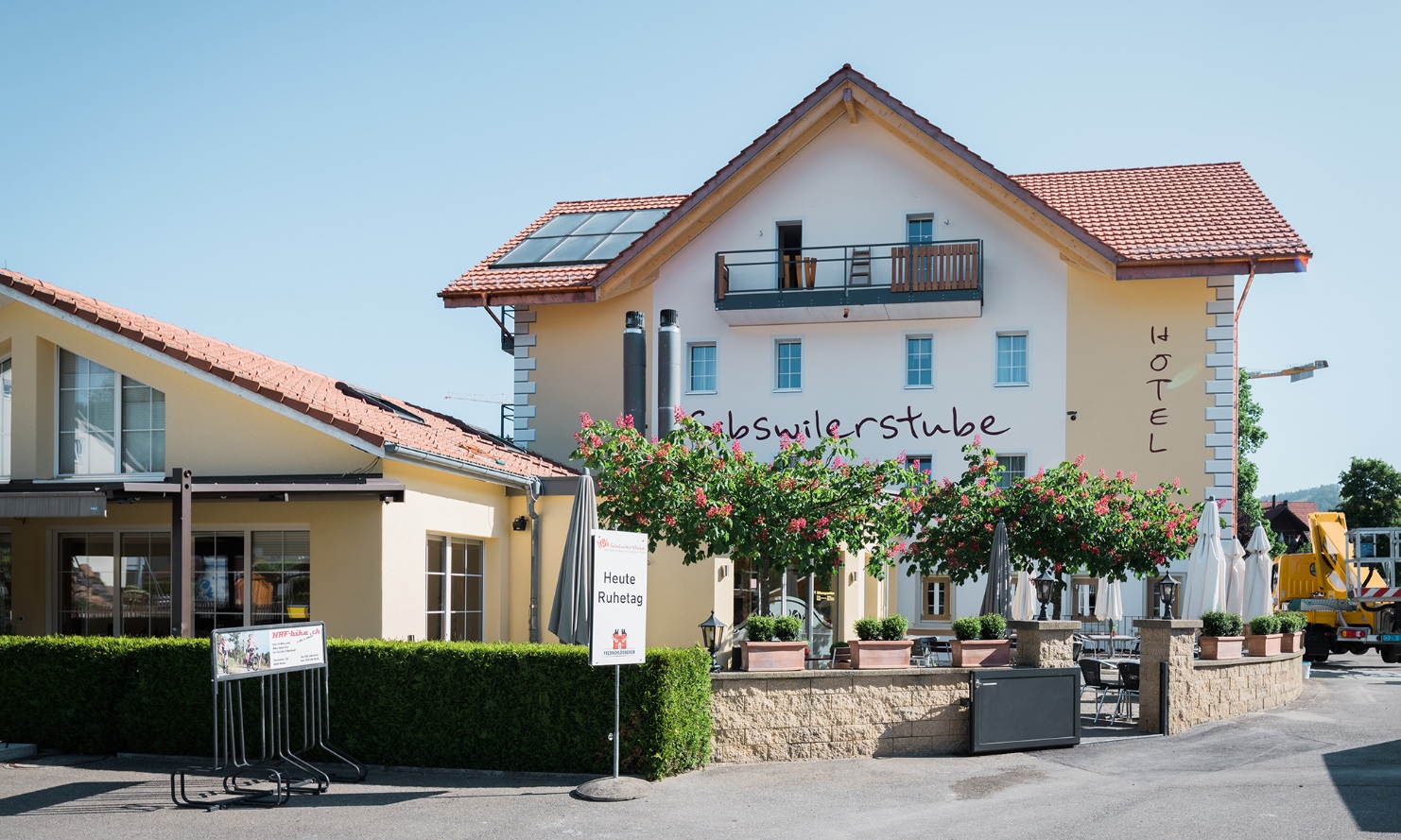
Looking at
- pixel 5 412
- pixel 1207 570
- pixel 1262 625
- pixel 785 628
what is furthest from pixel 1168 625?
pixel 5 412

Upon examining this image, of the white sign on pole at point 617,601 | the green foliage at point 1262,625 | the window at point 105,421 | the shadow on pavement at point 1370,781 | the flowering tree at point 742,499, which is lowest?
the shadow on pavement at point 1370,781

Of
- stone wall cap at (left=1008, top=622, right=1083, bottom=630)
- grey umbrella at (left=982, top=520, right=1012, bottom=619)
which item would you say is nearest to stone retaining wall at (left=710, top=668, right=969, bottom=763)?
stone wall cap at (left=1008, top=622, right=1083, bottom=630)

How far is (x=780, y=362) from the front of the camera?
83.3 ft

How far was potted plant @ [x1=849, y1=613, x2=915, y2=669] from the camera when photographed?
13453mm

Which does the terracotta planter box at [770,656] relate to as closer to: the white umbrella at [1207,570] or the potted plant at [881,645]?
the potted plant at [881,645]

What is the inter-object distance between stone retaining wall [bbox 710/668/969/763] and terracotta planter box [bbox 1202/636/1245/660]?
441 cm

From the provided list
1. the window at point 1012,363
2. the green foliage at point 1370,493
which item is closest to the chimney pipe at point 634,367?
the window at point 1012,363

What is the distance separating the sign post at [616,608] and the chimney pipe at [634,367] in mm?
10703

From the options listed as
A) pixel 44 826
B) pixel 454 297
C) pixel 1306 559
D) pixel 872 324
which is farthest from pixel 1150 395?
pixel 44 826

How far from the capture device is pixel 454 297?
26.1 m

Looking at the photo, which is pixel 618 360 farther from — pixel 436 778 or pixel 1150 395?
pixel 436 778

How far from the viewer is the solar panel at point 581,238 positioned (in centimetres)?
2662

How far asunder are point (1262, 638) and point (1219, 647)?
169cm

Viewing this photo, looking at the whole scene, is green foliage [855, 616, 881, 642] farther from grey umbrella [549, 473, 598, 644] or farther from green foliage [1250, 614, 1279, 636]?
green foliage [1250, 614, 1279, 636]
